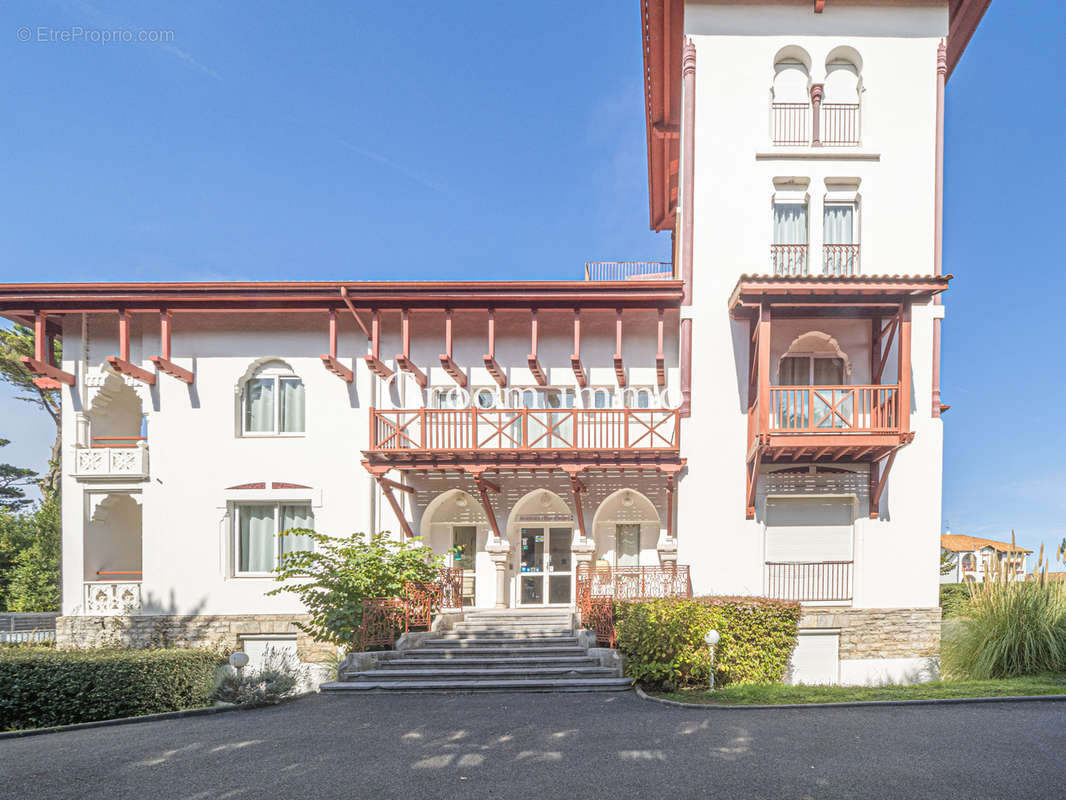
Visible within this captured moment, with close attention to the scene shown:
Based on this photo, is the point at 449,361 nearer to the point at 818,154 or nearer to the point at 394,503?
the point at 394,503

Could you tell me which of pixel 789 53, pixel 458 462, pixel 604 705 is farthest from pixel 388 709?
pixel 789 53

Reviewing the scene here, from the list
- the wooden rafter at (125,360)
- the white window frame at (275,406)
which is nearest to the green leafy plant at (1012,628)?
the white window frame at (275,406)

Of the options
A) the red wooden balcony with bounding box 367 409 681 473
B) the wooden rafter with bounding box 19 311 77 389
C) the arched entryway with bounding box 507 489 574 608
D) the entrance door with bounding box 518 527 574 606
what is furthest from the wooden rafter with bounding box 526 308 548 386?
the wooden rafter with bounding box 19 311 77 389

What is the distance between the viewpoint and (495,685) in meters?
10.0

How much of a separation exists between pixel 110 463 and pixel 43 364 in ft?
8.68

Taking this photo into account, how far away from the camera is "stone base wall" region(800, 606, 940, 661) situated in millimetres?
12898

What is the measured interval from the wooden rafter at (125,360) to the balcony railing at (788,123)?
15477 millimetres

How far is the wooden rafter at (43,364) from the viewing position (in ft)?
46.5

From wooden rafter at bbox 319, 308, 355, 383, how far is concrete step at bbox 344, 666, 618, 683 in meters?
6.92

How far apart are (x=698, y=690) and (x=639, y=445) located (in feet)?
19.1

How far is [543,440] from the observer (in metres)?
14.9

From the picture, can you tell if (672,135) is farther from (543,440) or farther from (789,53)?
(543,440)

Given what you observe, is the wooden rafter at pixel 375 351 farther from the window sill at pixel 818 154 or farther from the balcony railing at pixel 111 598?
the window sill at pixel 818 154

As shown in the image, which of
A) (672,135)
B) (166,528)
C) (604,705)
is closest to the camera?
(604,705)
